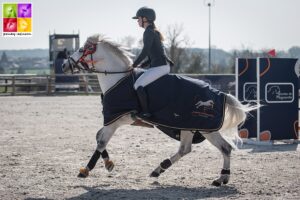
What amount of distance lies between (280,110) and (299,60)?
3.58 ft

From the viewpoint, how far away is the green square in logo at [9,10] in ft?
81.8

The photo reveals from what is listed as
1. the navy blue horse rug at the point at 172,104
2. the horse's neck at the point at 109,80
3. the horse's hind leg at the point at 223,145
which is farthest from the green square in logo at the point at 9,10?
the horse's hind leg at the point at 223,145

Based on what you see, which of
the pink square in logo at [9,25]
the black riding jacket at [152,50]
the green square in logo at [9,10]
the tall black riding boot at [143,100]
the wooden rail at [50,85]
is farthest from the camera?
the wooden rail at [50,85]

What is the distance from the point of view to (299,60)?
11008 millimetres

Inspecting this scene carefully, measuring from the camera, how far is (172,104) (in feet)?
22.9

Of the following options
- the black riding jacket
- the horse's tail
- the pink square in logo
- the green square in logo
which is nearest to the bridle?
the black riding jacket

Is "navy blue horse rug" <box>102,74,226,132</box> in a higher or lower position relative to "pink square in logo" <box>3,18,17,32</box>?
lower

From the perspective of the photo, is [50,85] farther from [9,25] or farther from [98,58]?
[98,58]

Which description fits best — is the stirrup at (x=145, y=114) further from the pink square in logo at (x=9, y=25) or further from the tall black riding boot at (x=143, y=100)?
the pink square in logo at (x=9, y=25)

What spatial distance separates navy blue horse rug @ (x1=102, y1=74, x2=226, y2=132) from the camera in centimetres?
698

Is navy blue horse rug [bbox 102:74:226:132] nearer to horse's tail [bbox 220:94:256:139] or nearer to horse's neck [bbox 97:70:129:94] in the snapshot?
horse's neck [bbox 97:70:129:94]

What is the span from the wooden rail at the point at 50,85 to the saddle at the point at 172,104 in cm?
2415

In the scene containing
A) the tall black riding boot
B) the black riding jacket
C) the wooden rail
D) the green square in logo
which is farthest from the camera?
the wooden rail

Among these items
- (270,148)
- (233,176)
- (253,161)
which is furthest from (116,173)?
(270,148)
